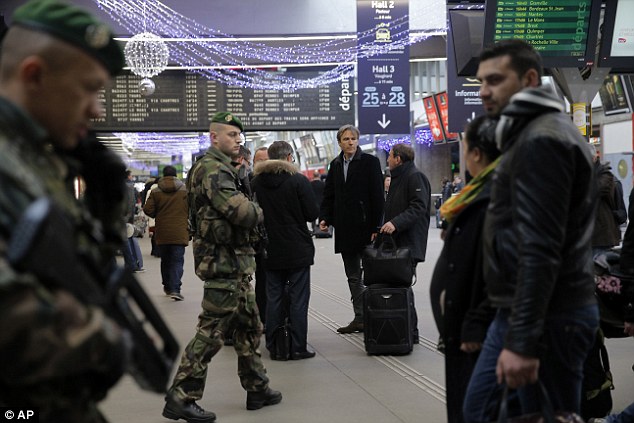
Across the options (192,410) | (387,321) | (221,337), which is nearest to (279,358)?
(387,321)

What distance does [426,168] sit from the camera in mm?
37438

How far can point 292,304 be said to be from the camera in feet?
23.4

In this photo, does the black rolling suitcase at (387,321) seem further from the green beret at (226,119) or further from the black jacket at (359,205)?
the green beret at (226,119)

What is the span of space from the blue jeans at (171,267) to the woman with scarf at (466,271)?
28.2 ft

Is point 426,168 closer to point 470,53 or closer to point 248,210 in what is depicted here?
point 470,53

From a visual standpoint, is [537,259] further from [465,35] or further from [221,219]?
[465,35]

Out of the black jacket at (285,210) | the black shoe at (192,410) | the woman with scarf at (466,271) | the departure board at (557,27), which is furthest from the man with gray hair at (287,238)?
the woman with scarf at (466,271)

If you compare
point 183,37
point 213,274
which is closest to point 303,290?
point 213,274

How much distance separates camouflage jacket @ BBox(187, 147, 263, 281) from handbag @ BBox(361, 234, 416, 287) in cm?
199

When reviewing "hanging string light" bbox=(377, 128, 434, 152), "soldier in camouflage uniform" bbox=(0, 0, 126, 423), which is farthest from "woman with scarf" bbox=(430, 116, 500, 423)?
"hanging string light" bbox=(377, 128, 434, 152)

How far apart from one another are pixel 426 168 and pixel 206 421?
3302 cm

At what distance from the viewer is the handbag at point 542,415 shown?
2.45 meters

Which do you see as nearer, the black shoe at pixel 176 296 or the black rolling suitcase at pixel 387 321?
the black rolling suitcase at pixel 387 321

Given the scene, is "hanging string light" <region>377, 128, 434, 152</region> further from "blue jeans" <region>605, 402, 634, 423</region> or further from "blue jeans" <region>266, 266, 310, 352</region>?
"blue jeans" <region>605, 402, 634, 423</region>
